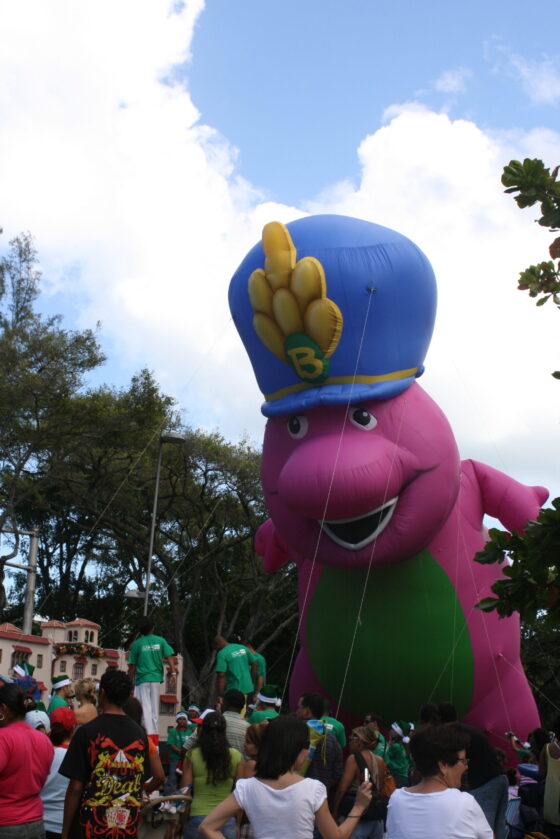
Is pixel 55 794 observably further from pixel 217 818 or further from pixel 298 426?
pixel 298 426

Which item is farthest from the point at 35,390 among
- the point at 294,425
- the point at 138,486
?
the point at 294,425

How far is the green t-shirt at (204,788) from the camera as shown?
4.91 m

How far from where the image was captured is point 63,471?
2280cm

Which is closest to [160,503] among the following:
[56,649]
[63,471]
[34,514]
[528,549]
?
[63,471]

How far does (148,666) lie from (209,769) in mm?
4210

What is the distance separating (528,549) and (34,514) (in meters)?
27.2

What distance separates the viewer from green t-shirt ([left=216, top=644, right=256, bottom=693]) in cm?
944

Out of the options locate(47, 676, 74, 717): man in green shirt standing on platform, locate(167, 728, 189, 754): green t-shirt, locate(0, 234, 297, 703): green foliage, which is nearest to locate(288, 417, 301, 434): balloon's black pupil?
locate(167, 728, 189, 754): green t-shirt

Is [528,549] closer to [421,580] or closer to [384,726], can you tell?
[421,580]

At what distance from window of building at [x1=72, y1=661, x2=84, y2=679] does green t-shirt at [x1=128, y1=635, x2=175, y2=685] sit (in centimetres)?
418

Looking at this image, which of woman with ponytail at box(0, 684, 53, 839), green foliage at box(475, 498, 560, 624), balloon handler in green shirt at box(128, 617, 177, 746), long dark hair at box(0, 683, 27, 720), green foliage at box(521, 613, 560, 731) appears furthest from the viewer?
green foliage at box(521, 613, 560, 731)

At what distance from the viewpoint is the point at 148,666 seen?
29.7 ft

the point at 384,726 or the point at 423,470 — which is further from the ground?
the point at 423,470

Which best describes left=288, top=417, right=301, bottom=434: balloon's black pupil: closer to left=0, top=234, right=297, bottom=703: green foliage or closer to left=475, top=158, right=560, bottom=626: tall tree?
left=475, top=158, right=560, bottom=626: tall tree
